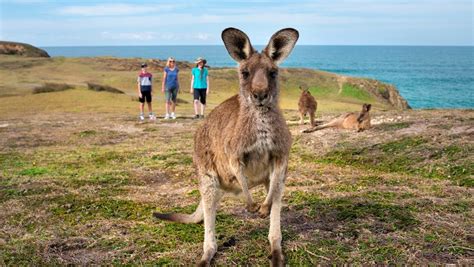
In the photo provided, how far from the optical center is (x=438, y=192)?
5.78 metres

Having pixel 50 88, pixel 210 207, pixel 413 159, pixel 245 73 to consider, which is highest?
pixel 245 73

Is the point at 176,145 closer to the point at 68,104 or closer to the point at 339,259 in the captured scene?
the point at 339,259

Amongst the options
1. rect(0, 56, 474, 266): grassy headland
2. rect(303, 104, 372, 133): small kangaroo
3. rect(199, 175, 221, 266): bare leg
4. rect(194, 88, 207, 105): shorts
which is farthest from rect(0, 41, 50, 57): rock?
rect(199, 175, 221, 266): bare leg

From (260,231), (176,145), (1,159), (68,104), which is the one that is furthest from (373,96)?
(260,231)

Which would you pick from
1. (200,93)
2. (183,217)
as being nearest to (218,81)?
(200,93)

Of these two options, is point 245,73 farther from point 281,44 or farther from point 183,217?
point 183,217

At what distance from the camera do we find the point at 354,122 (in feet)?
34.0

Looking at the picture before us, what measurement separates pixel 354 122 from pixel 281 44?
259 inches

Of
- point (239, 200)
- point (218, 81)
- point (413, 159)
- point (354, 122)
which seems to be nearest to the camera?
point (239, 200)

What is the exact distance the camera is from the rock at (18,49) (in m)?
39.8

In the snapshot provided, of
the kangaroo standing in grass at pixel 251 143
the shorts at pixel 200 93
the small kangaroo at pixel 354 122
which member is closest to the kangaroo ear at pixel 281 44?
the kangaroo standing in grass at pixel 251 143

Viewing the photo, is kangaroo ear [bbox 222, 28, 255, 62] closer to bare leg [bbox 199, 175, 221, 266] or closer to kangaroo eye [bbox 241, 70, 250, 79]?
kangaroo eye [bbox 241, 70, 250, 79]

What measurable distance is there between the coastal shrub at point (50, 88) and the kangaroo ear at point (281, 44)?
20.3 m

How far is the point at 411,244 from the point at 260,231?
4.48 ft
